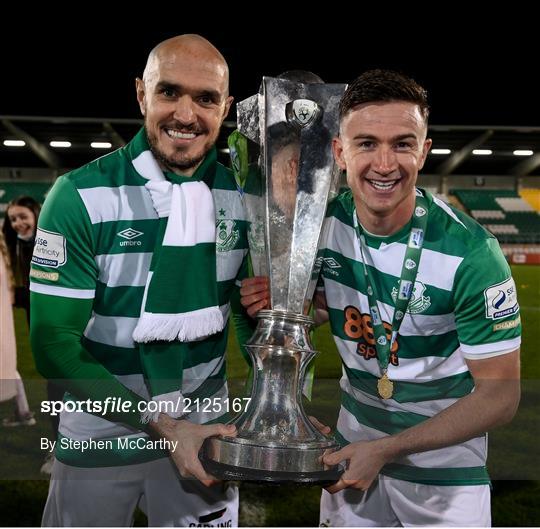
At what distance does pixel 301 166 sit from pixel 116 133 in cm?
88

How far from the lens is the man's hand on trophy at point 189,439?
1181mm

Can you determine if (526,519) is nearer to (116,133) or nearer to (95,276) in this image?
(95,276)

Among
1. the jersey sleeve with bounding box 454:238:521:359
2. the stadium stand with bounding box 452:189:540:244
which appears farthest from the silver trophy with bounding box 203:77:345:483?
the stadium stand with bounding box 452:189:540:244

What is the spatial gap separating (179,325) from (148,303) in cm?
8

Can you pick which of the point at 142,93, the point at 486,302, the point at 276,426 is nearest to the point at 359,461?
the point at 276,426

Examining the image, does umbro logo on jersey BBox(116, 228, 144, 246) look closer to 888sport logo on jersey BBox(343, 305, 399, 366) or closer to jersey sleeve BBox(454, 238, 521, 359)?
888sport logo on jersey BBox(343, 305, 399, 366)

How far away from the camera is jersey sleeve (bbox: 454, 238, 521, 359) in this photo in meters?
1.28

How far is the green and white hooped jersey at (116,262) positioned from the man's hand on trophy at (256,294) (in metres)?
0.13

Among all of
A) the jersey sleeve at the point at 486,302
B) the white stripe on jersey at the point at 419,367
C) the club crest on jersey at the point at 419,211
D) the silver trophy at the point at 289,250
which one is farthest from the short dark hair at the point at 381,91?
the white stripe on jersey at the point at 419,367

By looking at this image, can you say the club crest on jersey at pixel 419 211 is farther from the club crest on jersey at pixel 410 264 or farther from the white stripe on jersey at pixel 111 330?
the white stripe on jersey at pixel 111 330

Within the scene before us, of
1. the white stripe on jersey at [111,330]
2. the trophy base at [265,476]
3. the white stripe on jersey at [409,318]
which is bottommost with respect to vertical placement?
the trophy base at [265,476]

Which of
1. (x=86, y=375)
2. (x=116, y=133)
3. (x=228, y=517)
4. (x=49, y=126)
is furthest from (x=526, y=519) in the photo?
(x=49, y=126)

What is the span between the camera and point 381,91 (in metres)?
1.21

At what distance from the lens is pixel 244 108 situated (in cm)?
124
